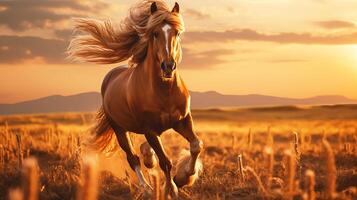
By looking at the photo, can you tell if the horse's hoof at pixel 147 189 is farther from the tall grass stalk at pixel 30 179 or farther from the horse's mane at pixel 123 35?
the tall grass stalk at pixel 30 179

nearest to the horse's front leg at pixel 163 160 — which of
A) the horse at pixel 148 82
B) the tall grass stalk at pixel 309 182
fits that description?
the horse at pixel 148 82

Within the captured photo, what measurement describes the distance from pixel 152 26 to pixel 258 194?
252cm

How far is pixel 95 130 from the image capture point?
1086 cm

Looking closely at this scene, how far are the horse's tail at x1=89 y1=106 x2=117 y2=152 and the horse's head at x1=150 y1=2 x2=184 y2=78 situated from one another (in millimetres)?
3201

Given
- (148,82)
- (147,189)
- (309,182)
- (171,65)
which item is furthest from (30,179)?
(147,189)

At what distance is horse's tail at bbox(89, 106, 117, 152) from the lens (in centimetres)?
1072

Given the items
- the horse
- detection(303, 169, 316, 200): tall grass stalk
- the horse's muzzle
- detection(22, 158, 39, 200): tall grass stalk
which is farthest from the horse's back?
detection(22, 158, 39, 200): tall grass stalk

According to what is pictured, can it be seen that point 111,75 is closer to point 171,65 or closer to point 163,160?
point 163,160

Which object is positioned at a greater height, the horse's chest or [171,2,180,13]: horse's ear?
[171,2,180,13]: horse's ear

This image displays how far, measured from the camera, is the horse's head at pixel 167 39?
7133 millimetres

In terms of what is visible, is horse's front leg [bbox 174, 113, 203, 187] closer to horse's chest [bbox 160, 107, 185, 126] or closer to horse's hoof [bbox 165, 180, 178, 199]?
horse's chest [bbox 160, 107, 185, 126]

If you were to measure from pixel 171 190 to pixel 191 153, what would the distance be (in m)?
0.55

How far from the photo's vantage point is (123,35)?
9.53 metres

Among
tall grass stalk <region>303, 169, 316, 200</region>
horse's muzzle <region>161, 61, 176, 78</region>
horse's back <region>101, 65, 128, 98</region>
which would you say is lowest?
tall grass stalk <region>303, 169, 316, 200</region>
